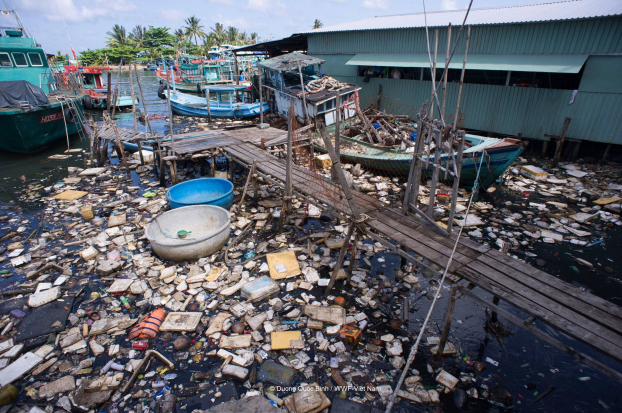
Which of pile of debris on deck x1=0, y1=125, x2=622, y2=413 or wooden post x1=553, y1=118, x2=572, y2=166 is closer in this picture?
pile of debris on deck x1=0, y1=125, x2=622, y2=413

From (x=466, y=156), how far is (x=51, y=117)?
52.2 ft

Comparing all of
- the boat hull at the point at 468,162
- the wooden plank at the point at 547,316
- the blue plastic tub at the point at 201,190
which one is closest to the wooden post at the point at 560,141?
the boat hull at the point at 468,162

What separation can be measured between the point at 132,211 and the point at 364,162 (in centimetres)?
655

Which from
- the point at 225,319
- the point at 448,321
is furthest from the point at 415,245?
the point at 225,319

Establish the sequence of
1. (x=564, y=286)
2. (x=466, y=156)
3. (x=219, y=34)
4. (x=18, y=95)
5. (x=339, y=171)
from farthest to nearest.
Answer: (x=219, y=34)
(x=18, y=95)
(x=466, y=156)
(x=339, y=171)
(x=564, y=286)

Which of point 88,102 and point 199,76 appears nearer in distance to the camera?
point 88,102

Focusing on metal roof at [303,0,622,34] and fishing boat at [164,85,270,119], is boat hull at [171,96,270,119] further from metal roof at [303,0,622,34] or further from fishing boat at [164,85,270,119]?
metal roof at [303,0,622,34]


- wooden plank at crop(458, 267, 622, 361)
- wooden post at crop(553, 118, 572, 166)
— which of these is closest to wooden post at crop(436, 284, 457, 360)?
wooden plank at crop(458, 267, 622, 361)

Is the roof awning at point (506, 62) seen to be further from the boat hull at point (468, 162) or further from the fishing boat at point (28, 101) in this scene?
the fishing boat at point (28, 101)

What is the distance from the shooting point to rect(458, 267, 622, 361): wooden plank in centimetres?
269

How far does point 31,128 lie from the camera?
1230cm

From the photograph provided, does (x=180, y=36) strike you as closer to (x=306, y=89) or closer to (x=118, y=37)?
(x=118, y=37)

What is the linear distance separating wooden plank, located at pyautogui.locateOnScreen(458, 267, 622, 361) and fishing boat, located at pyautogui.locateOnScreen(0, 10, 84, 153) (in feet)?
50.4

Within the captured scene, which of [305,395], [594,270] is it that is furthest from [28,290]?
[594,270]
